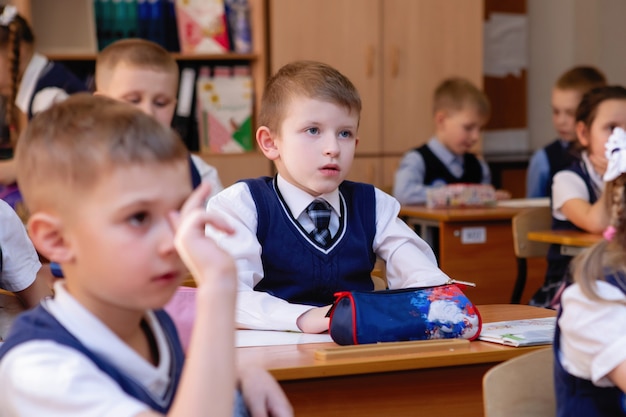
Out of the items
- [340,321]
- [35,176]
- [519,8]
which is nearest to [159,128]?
[35,176]

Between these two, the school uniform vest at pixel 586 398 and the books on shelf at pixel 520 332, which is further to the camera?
the books on shelf at pixel 520 332

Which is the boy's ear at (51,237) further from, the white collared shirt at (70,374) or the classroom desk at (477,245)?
the classroom desk at (477,245)

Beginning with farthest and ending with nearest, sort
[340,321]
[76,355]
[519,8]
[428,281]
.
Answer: [519,8] → [428,281] → [340,321] → [76,355]

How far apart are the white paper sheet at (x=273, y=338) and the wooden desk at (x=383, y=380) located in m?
0.04

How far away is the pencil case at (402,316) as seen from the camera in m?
1.97

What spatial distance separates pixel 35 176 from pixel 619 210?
3.50 ft

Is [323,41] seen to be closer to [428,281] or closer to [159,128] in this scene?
[428,281]

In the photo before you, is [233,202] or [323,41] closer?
[233,202]

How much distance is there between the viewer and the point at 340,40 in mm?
6027

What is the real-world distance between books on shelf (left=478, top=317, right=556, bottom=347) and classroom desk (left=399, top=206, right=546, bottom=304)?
230 centimetres

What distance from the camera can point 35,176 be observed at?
3.85ft

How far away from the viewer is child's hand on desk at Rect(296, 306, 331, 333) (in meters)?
2.10

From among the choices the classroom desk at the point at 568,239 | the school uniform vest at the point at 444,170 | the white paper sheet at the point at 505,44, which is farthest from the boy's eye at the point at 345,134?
the white paper sheet at the point at 505,44

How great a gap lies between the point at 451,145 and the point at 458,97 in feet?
0.96
